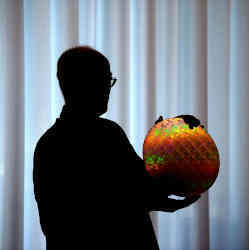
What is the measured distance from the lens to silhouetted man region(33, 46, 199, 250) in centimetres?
61

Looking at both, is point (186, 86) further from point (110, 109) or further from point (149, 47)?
point (110, 109)

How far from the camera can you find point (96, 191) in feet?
2.01

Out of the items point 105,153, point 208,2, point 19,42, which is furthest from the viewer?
point 208,2

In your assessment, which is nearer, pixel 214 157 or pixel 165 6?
pixel 214 157

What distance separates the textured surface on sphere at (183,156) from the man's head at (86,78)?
14cm

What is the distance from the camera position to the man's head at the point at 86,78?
608 millimetres

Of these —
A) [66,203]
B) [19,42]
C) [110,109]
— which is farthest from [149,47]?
[66,203]

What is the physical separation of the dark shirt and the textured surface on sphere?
50 millimetres

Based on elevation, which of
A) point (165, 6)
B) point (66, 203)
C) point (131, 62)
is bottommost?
point (66, 203)

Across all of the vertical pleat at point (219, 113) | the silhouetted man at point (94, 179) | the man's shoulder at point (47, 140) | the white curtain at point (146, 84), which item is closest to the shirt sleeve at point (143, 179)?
the silhouetted man at point (94, 179)

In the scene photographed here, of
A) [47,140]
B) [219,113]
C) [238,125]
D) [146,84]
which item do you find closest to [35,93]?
[146,84]

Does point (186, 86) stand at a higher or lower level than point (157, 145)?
higher

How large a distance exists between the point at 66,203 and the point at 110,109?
1188 mm

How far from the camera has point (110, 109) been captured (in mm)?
1790
